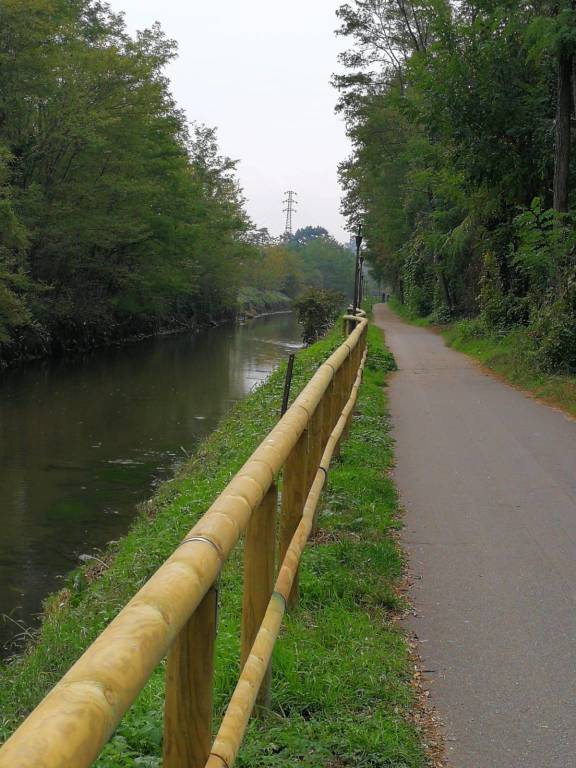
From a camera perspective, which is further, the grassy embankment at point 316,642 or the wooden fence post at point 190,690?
the grassy embankment at point 316,642

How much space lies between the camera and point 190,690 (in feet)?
6.38

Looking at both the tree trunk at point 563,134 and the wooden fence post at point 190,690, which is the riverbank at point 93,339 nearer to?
the tree trunk at point 563,134

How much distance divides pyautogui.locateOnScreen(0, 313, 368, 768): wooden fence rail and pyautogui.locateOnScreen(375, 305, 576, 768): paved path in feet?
3.44

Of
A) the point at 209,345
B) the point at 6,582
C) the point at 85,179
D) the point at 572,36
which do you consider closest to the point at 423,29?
the point at 85,179

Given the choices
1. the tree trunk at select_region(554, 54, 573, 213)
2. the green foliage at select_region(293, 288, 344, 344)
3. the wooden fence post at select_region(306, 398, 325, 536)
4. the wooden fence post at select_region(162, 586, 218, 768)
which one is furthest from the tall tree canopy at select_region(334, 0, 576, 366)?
the wooden fence post at select_region(162, 586, 218, 768)

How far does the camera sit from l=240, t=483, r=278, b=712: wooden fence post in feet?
10.3

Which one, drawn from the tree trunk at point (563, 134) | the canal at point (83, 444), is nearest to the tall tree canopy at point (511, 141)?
the tree trunk at point (563, 134)

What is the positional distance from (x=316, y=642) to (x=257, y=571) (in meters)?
1.25

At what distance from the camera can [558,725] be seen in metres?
3.62

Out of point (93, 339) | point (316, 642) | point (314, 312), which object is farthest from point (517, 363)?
point (93, 339)

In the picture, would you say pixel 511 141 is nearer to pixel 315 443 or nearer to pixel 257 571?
pixel 315 443

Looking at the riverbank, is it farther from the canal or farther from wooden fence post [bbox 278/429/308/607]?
wooden fence post [bbox 278/429/308/607]

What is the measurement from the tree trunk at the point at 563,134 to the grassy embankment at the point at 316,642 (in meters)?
10.6

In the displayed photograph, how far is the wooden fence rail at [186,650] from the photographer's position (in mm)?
1167
